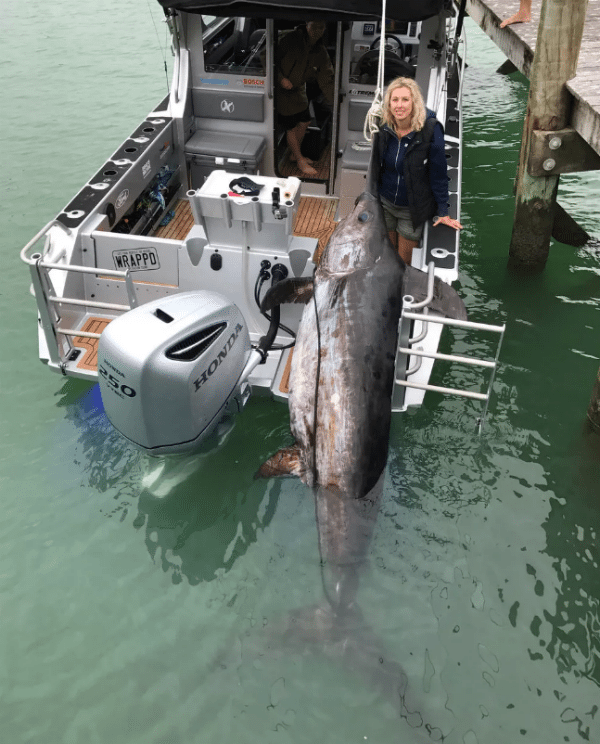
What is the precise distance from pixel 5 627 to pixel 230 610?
4.23 ft

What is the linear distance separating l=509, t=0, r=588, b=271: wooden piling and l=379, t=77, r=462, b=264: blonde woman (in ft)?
4.65

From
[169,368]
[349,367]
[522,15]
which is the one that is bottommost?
[349,367]

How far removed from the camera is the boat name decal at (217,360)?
3.79 metres

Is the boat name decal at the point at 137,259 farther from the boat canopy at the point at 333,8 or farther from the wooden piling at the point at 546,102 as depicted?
the wooden piling at the point at 546,102

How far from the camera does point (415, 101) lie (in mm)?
4516

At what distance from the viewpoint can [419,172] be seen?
4770 mm

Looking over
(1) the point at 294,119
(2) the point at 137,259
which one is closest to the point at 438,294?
(2) the point at 137,259

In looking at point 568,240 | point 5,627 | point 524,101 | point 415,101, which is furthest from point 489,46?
point 5,627

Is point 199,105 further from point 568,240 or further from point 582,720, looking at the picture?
point 582,720

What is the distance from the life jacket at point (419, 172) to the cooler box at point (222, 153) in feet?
6.49

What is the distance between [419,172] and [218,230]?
153cm

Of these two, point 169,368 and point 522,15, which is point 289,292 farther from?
point 522,15

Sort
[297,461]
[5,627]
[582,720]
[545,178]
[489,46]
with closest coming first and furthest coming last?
[582,720], [5,627], [297,461], [545,178], [489,46]

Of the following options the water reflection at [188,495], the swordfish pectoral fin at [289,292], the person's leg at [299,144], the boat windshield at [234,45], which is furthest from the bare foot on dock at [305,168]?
the water reflection at [188,495]
